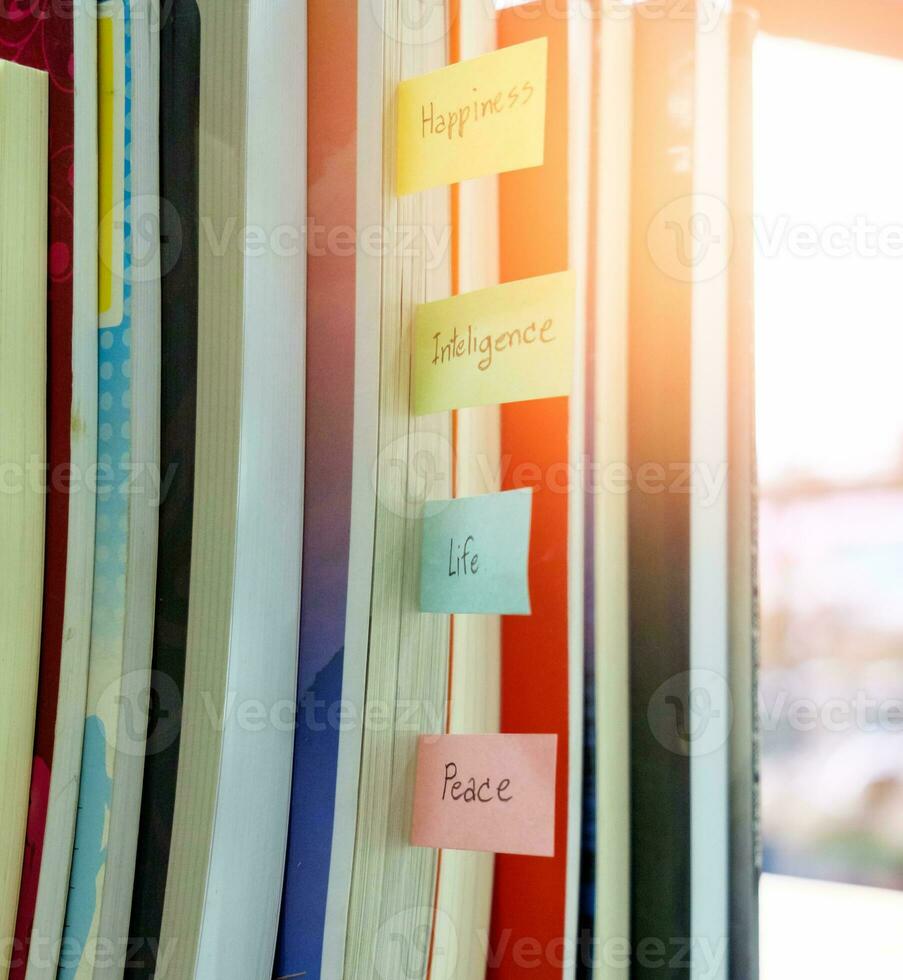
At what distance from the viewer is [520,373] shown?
0.40m

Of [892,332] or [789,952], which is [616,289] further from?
[789,952]

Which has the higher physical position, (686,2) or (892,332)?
(686,2)

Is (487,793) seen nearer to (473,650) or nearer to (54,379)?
(473,650)

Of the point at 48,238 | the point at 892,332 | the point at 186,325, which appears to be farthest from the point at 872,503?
the point at 48,238

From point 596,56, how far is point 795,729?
1.00 feet

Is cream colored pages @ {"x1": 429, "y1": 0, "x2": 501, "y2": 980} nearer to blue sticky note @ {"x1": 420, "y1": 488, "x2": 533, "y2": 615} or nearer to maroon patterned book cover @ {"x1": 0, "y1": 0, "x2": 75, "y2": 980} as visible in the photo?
blue sticky note @ {"x1": 420, "y1": 488, "x2": 533, "y2": 615}

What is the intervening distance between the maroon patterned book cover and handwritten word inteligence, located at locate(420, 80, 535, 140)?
19 cm

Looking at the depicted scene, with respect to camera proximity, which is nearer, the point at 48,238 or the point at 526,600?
the point at 526,600

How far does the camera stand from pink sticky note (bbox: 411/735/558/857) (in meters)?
0.40

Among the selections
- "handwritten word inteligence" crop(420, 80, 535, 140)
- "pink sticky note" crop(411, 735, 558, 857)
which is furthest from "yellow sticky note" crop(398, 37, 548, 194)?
"pink sticky note" crop(411, 735, 558, 857)

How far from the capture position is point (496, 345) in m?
0.41

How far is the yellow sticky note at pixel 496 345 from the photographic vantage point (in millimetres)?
394

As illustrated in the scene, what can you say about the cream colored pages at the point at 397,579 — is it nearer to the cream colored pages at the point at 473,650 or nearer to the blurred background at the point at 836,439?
the cream colored pages at the point at 473,650

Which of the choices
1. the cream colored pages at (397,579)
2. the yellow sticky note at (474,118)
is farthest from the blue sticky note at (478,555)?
the yellow sticky note at (474,118)
